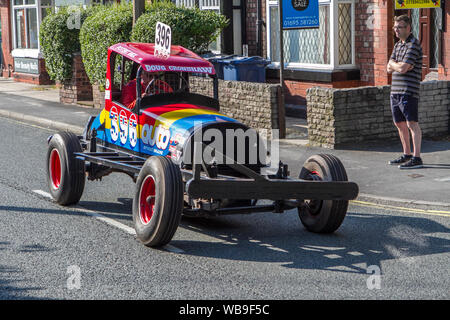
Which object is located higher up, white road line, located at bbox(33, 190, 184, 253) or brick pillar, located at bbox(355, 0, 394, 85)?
brick pillar, located at bbox(355, 0, 394, 85)

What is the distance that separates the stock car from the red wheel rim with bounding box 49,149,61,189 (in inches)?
0.5

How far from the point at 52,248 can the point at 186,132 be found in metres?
1.75

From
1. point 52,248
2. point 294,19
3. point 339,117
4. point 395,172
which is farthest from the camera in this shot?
point 294,19

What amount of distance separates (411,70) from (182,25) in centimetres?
711

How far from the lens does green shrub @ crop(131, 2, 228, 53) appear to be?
16734 millimetres

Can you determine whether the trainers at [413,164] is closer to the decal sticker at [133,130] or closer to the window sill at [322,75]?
the decal sticker at [133,130]

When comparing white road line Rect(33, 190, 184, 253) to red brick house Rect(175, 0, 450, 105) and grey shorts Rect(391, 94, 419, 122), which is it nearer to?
grey shorts Rect(391, 94, 419, 122)

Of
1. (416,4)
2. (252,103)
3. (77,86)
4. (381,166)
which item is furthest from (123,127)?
(77,86)

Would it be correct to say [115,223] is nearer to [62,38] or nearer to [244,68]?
[244,68]

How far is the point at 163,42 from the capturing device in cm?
922

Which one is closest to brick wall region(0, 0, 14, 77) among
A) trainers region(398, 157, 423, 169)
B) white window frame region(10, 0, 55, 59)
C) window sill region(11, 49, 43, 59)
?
white window frame region(10, 0, 55, 59)

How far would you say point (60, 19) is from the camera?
67.1 ft
